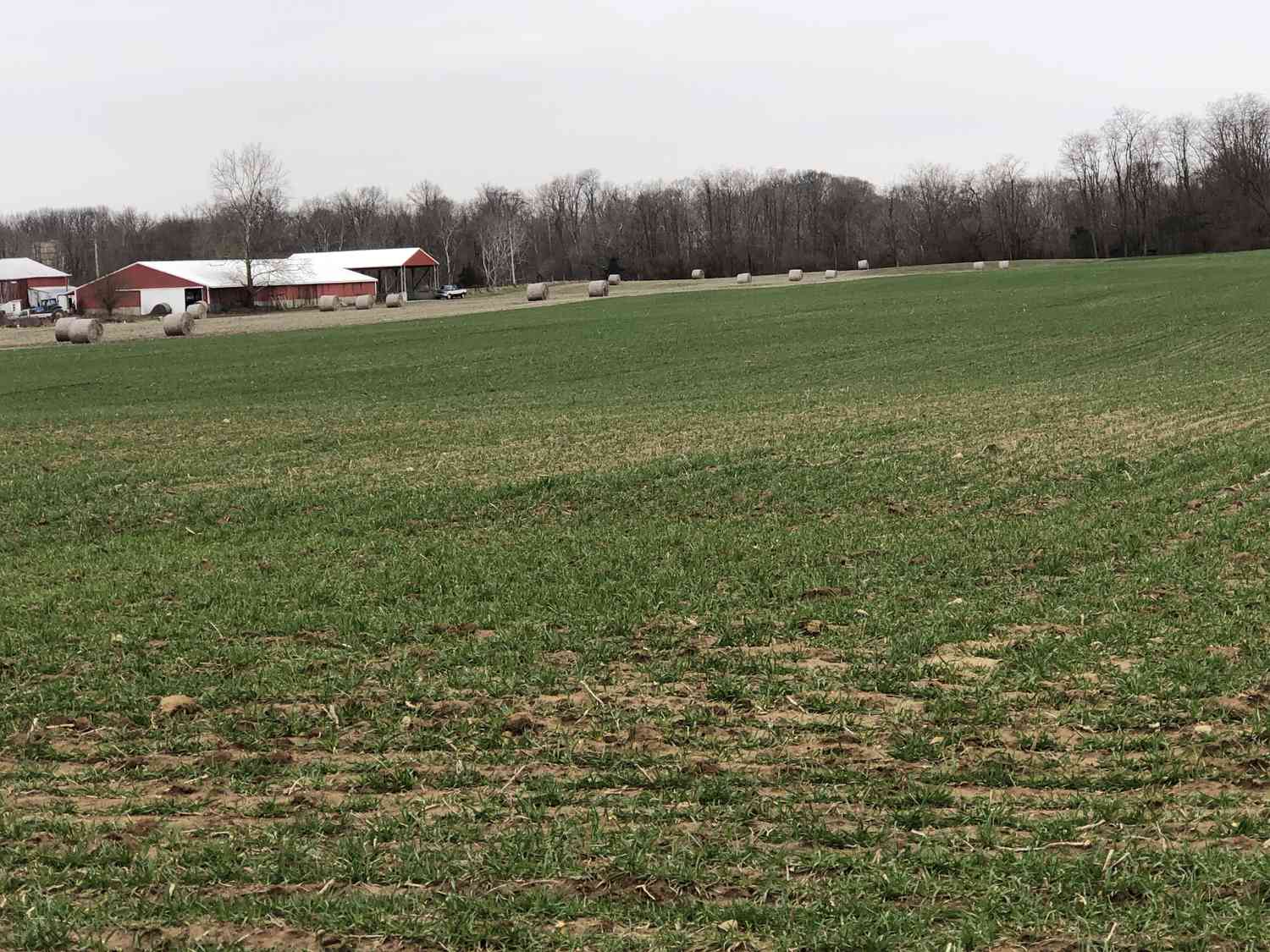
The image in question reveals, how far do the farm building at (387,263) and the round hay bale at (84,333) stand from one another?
55.4m

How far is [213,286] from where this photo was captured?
329 ft

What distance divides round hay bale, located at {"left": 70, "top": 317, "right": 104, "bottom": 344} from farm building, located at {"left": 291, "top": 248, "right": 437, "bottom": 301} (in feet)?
182

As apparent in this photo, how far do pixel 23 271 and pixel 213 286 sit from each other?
97.6 ft

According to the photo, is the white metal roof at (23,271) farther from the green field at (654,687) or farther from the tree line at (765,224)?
the green field at (654,687)

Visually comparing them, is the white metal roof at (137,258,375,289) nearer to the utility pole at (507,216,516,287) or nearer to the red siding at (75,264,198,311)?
the red siding at (75,264,198,311)

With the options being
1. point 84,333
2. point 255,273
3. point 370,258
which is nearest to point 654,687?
point 84,333

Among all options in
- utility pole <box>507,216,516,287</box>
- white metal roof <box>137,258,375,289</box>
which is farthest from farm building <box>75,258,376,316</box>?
utility pole <box>507,216,516,287</box>

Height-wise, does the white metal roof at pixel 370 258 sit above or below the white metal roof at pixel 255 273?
above

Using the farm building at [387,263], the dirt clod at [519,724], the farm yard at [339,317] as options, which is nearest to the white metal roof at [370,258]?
the farm building at [387,263]

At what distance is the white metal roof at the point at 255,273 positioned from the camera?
3952 inches

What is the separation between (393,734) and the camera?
6566 mm

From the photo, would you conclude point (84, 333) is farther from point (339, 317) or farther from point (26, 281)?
point (26, 281)

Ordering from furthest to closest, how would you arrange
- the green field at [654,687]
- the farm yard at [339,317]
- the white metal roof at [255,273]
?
the white metal roof at [255,273], the farm yard at [339,317], the green field at [654,687]

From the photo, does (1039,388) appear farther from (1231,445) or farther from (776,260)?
(776,260)
